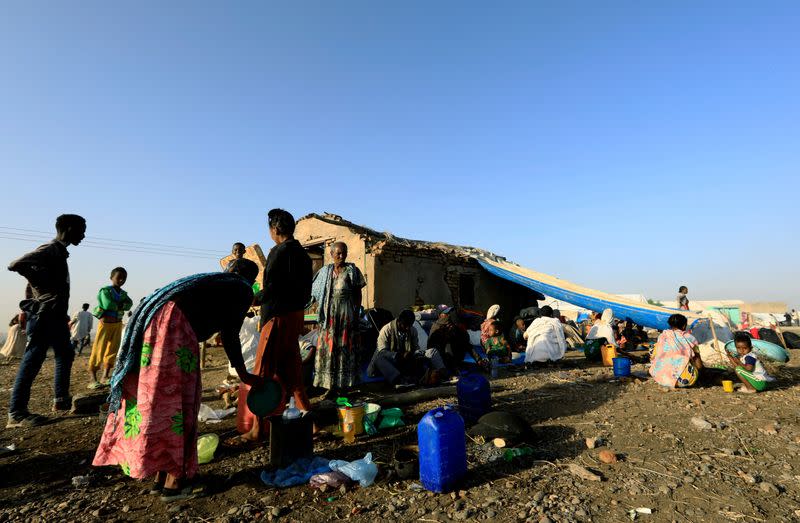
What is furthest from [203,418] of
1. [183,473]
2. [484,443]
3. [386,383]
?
[484,443]

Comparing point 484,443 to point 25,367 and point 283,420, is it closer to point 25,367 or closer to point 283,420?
point 283,420

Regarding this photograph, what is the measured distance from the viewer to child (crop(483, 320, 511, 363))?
7.27 m

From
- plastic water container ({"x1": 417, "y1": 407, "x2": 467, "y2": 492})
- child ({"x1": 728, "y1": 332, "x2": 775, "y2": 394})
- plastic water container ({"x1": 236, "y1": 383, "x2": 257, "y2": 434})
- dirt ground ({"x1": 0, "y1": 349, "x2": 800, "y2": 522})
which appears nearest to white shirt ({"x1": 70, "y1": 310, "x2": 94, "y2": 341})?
dirt ground ({"x1": 0, "y1": 349, "x2": 800, "y2": 522})

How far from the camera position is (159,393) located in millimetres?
2273

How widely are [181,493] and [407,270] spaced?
8319 millimetres

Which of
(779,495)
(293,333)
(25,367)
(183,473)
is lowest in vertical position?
(779,495)

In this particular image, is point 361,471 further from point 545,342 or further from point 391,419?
point 545,342

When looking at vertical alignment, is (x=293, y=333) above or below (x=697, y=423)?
above

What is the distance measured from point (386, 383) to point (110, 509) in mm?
3725

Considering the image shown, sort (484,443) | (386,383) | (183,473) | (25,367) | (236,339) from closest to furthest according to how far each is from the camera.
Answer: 1. (183,473)
2. (236,339)
3. (484,443)
4. (25,367)
5. (386,383)

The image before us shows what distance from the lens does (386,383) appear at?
19.1ft

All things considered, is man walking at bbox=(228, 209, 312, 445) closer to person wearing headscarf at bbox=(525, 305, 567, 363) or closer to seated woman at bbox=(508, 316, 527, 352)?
person wearing headscarf at bbox=(525, 305, 567, 363)

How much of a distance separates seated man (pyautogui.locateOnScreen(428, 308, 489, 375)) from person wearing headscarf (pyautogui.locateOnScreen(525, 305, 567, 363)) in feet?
3.92

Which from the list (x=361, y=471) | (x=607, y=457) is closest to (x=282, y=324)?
(x=361, y=471)
